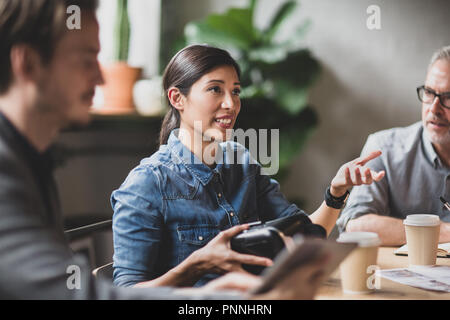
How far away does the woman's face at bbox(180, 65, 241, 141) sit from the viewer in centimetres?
133

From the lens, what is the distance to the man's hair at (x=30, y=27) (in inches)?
30.4

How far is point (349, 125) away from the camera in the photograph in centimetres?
337

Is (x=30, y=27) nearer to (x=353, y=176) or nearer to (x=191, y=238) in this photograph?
(x=191, y=238)

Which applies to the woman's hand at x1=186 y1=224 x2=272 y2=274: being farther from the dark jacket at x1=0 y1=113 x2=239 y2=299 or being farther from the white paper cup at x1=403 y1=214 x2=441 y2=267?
the white paper cup at x1=403 y1=214 x2=441 y2=267

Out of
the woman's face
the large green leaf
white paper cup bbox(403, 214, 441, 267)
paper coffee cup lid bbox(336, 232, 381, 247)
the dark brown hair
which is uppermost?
the large green leaf

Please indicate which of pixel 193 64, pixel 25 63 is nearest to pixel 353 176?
pixel 193 64

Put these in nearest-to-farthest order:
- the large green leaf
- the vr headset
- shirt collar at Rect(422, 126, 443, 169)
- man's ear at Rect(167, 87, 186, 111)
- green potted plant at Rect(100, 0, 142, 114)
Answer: the vr headset
man's ear at Rect(167, 87, 186, 111)
shirt collar at Rect(422, 126, 443, 169)
green potted plant at Rect(100, 0, 142, 114)
the large green leaf

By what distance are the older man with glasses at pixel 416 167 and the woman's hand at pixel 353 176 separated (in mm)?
281

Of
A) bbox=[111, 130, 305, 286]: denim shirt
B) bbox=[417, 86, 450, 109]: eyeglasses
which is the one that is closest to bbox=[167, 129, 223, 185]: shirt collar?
bbox=[111, 130, 305, 286]: denim shirt

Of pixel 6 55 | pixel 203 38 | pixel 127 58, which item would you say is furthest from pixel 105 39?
pixel 6 55

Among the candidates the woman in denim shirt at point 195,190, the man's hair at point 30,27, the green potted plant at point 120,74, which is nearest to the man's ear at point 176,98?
the woman in denim shirt at point 195,190

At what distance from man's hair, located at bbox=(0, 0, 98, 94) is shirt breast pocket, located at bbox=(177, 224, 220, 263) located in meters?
0.59

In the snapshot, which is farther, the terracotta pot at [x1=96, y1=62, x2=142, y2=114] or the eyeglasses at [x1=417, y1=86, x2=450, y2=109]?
the terracotta pot at [x1=96, y1=62, x2=142, y2=114]

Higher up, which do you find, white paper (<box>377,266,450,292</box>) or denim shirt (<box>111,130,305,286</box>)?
denim shirt (<box>111,130,305,286</box>)
